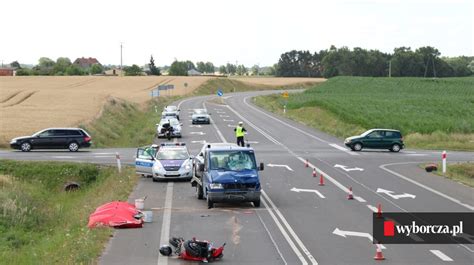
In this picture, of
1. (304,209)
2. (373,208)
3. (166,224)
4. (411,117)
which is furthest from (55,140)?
(411,117)

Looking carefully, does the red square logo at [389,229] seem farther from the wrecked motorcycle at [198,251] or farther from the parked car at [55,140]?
the parked car at [55,140]

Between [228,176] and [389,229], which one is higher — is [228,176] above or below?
above

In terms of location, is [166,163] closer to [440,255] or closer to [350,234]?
[350,234]

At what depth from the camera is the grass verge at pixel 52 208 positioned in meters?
17.8

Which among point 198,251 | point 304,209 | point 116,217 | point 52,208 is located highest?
point 198,251

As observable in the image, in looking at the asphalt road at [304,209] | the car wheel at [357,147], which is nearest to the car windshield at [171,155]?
the asphalt road at [304,209]

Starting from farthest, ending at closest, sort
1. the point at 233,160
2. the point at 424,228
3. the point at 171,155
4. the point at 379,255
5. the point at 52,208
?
the point at 171,155
the point at 52,208
the point at 233,160
the point at 424,228
the point at 379,255

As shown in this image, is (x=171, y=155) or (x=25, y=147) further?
(x=25, y=147)

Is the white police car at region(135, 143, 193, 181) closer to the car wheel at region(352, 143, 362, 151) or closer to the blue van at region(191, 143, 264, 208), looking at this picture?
the blue van at region(191, 143, 264, 208)

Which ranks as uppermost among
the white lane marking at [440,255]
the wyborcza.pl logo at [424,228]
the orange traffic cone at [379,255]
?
the orange traffic cone at [379,255]

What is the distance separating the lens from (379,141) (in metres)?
44.6

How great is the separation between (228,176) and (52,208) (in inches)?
326

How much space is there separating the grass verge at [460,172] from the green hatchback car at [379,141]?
287 inches

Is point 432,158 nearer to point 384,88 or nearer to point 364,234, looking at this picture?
point 364,234
